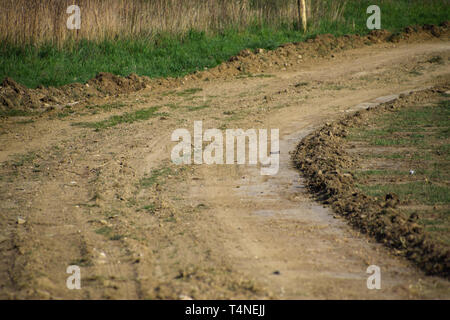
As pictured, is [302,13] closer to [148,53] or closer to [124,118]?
[148,53]

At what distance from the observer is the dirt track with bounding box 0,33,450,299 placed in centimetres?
421

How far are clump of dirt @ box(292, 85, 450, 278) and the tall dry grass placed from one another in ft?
23.6

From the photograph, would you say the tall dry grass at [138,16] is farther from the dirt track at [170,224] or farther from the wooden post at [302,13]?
the dirt track at [170,224]

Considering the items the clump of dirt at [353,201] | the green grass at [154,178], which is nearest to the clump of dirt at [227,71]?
the green grass at [154,178]

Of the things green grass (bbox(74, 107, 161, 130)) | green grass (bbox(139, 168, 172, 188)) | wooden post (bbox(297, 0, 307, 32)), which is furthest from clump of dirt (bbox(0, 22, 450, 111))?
green grass (bbox(139, 168, 172, 188))

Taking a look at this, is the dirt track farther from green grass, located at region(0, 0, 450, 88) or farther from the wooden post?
the wooden post

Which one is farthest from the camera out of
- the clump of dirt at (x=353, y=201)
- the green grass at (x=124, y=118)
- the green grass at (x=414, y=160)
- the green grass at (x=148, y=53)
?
the green grass at (x=148, y=53)

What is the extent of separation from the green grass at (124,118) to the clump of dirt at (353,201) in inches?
131

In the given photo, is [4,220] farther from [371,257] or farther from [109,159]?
[371,257]

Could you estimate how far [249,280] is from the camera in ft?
14.0

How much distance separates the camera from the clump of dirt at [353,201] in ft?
15.1

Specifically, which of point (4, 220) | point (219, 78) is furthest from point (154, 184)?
point (219, 78)

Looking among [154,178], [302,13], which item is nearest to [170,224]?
[154,178]

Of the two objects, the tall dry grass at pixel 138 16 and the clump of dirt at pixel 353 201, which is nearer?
the clump of dirt at pixel 353 201
